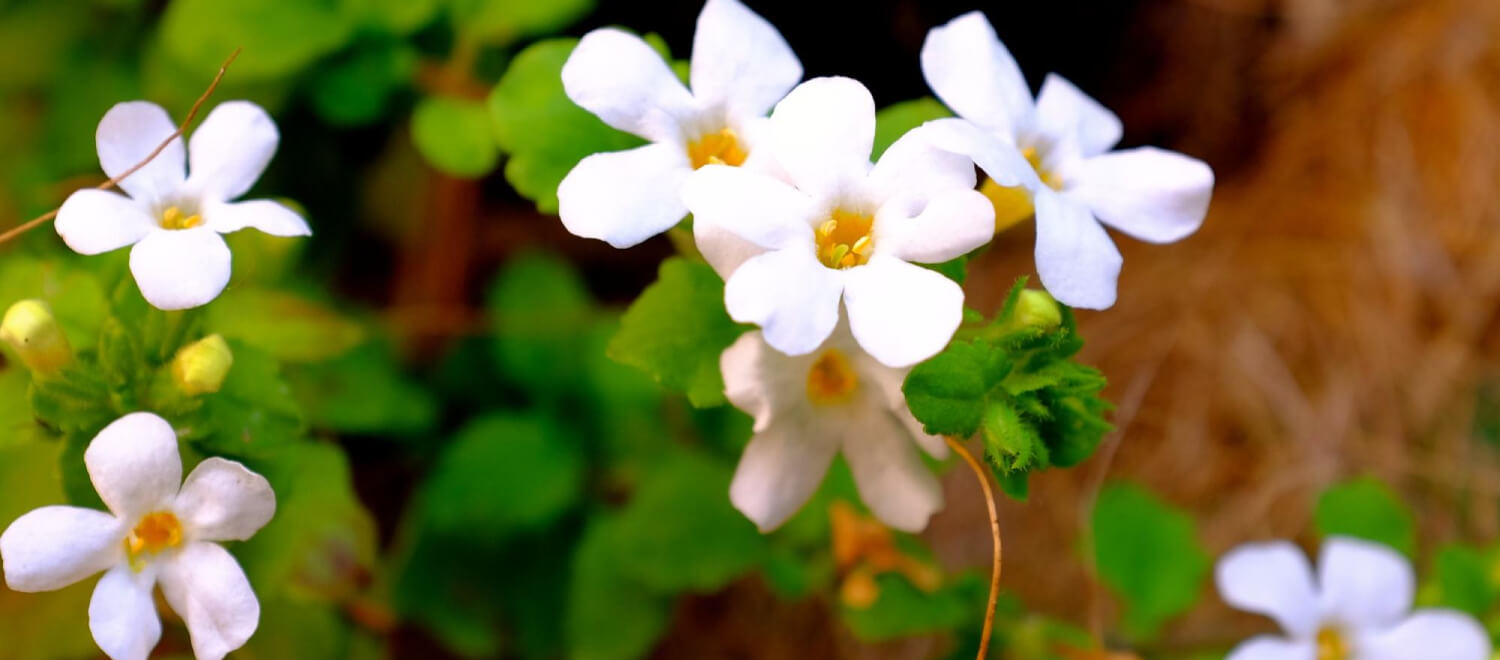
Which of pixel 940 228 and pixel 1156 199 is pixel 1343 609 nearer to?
pixel 1156 199

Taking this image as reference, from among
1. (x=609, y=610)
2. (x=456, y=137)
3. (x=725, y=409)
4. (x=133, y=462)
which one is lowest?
(x=609, y=610)

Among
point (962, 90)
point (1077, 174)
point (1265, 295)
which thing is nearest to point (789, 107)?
point (962, 90)

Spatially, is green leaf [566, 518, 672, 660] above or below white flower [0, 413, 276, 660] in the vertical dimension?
below

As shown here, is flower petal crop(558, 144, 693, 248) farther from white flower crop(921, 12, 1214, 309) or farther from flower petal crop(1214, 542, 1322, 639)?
flower petal crop(1214, 542, 1322, 639)

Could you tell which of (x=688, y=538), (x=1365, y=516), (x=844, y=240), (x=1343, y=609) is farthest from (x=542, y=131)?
(x=1365, y=516)

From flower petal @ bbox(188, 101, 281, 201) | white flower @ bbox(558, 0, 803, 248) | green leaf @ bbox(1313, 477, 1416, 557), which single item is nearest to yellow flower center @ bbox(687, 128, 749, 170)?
white flower @ bbox(558, 0, 803, 248)

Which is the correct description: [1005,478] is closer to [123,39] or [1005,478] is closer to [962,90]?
[962,90]

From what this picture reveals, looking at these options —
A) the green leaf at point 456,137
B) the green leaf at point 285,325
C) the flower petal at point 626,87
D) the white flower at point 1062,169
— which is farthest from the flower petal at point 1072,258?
the green leaf at point 285,325
